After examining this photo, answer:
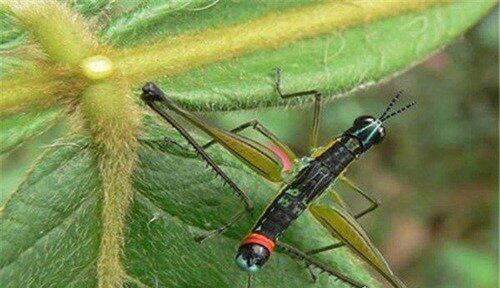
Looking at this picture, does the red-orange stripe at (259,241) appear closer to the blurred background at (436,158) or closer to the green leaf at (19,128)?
the green leaf at (19,128)

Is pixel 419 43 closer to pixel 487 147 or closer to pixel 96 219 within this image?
pixel 96 219

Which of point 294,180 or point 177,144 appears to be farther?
point 294,180

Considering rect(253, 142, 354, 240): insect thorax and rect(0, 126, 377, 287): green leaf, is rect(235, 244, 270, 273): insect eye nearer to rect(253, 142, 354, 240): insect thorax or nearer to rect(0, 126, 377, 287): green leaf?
rect(0, 126, 377, 287): green leaf

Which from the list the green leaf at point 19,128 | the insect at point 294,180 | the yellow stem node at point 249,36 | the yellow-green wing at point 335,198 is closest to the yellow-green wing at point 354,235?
the insect at point 294,180

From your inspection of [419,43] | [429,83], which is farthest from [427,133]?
[419,43]

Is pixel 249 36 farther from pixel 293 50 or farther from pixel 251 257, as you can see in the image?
pixel 251 257

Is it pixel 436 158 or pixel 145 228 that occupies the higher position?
pixel 145 228

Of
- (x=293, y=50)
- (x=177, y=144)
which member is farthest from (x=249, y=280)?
(x=293, y=50)

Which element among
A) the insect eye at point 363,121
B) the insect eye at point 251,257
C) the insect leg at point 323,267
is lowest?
the insect eye at point 363,121
